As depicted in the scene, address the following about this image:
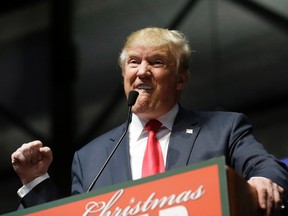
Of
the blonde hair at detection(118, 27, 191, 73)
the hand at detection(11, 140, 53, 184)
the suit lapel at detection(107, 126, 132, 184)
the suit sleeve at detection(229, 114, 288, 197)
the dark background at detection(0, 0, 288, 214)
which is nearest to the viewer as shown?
the suit sleeve at detection(229, 114, 288, 197)

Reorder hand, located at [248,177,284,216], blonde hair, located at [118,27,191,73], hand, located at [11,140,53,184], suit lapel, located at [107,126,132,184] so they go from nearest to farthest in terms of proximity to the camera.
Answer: hand, located at [248,177,284,216] < hand, located at [11,140,53,184] < suit lapel, located at [107,126,132,184] < blonde hair, located at [118,27,191,73]

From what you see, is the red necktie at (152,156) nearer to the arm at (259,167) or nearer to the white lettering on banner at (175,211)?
the arm at (259,167)

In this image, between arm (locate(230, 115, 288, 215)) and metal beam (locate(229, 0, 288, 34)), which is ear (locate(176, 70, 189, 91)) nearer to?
arm (locate(230, 115, 288, 215))

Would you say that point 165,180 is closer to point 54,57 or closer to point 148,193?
Answer: point 148,193

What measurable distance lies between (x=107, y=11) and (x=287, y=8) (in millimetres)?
944

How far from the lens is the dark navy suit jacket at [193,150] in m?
2.25

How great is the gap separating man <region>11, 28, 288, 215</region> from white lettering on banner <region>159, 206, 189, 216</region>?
1.15ft

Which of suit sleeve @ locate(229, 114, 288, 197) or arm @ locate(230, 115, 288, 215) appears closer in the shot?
arm @ locate(230, 115, 288, 215)

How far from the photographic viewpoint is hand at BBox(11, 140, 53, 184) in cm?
224

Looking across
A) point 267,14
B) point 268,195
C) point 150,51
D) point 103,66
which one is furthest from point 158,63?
point 103,66

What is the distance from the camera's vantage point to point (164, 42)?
Result: 261 centimetres

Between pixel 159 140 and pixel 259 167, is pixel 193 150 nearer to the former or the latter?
pixel 159 140

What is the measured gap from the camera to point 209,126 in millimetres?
2449

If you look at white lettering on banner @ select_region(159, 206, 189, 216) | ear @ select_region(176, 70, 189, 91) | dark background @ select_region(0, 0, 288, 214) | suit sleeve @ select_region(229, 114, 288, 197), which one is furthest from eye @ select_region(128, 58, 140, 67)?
dark background @ select_region(0, 0, 288, 214)
